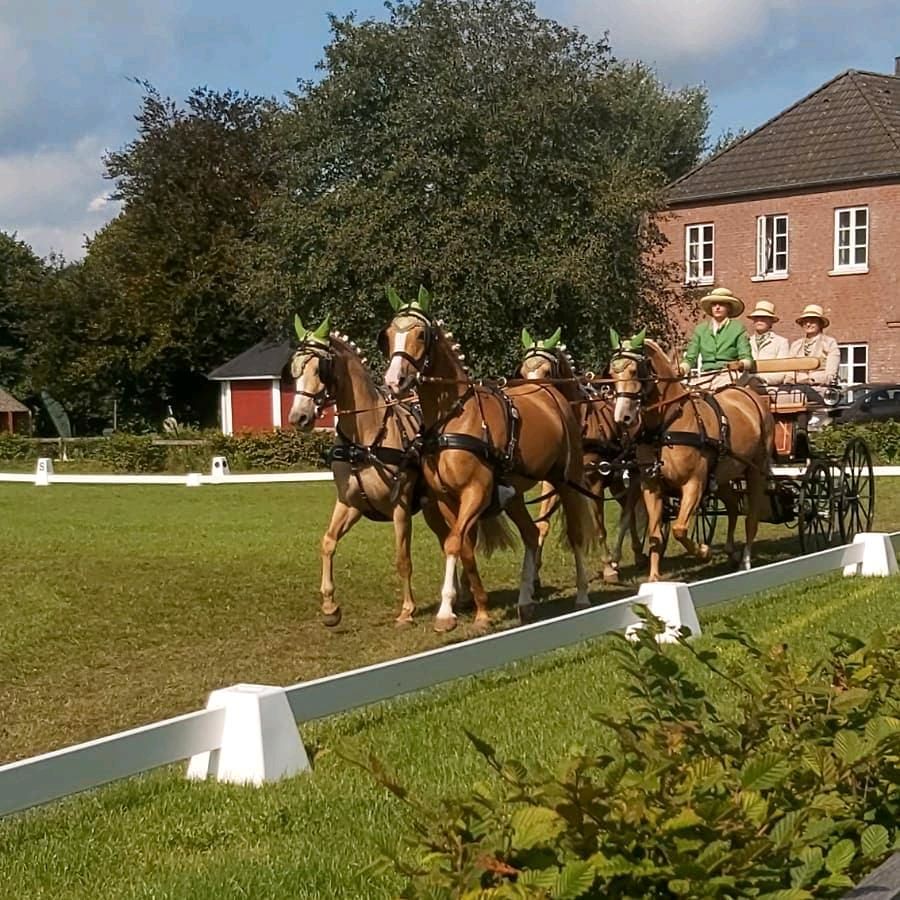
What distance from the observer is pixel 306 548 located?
14.8 meters

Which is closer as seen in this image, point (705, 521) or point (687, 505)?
point (687, 505)

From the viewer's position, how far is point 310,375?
9469mm

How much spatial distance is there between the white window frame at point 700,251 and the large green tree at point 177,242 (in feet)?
51.5

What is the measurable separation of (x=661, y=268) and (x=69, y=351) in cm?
2496

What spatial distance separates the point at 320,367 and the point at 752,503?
4896mm

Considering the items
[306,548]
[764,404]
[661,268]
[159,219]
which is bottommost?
[306,548]

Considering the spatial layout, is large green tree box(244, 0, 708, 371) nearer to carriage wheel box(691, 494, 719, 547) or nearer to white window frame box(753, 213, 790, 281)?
white window frame box(753, 213, 790, 281)

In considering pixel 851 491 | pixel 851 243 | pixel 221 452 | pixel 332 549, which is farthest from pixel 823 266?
pixel 332 549

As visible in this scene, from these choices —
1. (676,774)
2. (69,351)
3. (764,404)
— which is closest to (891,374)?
(764,404)

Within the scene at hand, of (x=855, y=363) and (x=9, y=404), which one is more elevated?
(x=855, y=363)

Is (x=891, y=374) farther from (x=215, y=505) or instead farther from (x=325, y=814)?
(x=325, y=814)

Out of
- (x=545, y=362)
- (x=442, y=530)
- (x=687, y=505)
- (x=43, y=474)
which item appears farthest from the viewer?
(x=43, y=474)

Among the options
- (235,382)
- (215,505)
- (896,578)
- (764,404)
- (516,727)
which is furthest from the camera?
(235,382)

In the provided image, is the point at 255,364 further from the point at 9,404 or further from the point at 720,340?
the point at 720,340
